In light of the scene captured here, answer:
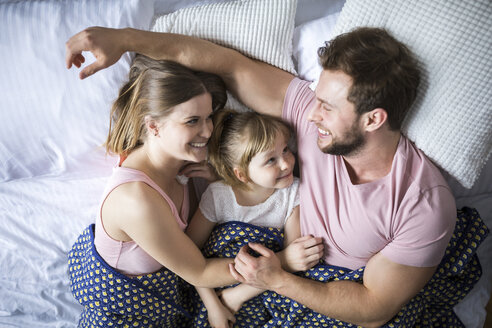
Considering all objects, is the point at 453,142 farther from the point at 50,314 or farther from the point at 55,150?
the point at 50,314

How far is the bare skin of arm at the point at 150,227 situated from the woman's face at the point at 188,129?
147 mm

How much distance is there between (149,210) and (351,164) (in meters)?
0.64

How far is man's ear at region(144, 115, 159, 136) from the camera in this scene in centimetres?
130

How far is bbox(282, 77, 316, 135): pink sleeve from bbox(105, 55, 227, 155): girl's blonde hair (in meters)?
0.21

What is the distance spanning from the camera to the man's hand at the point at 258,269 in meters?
1.36

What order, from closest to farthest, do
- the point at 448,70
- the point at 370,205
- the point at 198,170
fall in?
the point at 448,70
the point at 370,205
the point at 198,170

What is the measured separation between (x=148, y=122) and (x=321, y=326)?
2.86 ft

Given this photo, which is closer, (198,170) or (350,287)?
(350,287)

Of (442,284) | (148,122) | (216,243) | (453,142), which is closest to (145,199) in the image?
(148,122)

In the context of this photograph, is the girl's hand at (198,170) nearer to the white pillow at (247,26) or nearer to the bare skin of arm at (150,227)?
the bare skin of arm at (150,227)

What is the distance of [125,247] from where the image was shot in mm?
1374

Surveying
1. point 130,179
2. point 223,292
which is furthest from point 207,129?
point 223,292

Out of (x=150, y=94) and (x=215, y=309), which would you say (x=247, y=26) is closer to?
(x=150, y=94)

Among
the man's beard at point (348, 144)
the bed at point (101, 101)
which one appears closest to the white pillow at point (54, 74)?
the bed at point (101, 101)
